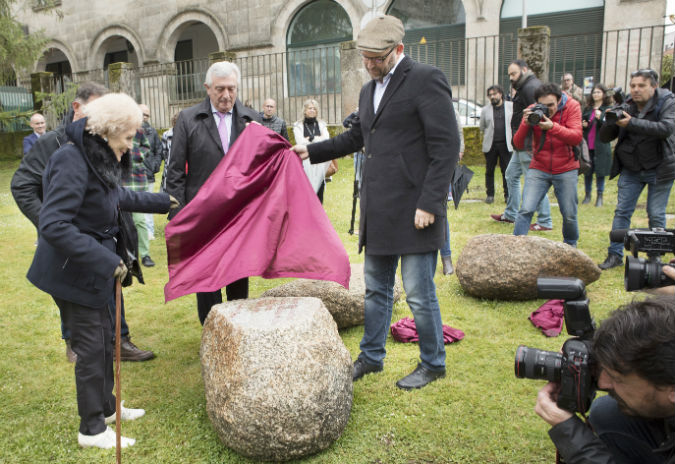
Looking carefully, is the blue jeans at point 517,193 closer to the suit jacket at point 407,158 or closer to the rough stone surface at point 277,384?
the suit jacket at point 407,158

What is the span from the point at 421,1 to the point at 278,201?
56.4 ft

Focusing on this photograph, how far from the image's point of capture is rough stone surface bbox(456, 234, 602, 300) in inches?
210

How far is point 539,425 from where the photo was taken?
3.42m

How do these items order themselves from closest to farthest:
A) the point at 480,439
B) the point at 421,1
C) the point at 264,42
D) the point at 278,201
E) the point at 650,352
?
the point at 650,352 < the point at 480,439 < the point at 278,201 < the point at 421,1 < the point at 264,42

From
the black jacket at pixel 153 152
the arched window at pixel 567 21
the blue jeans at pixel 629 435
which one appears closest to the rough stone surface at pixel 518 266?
the blue jeans at pixel 629 435

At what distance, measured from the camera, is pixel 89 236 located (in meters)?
3.04

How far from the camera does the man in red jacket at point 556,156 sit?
632 cm

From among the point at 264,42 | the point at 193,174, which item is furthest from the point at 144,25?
the point at 193,174

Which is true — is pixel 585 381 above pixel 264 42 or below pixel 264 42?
below

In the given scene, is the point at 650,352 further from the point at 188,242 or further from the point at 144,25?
Answer: the point at 144,25

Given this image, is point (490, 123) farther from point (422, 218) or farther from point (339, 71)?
point (339, 71)

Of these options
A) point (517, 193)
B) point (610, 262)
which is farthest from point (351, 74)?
point (610, 262)

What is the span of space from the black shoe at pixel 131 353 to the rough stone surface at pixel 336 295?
1059mm

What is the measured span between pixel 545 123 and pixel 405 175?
129 inches
